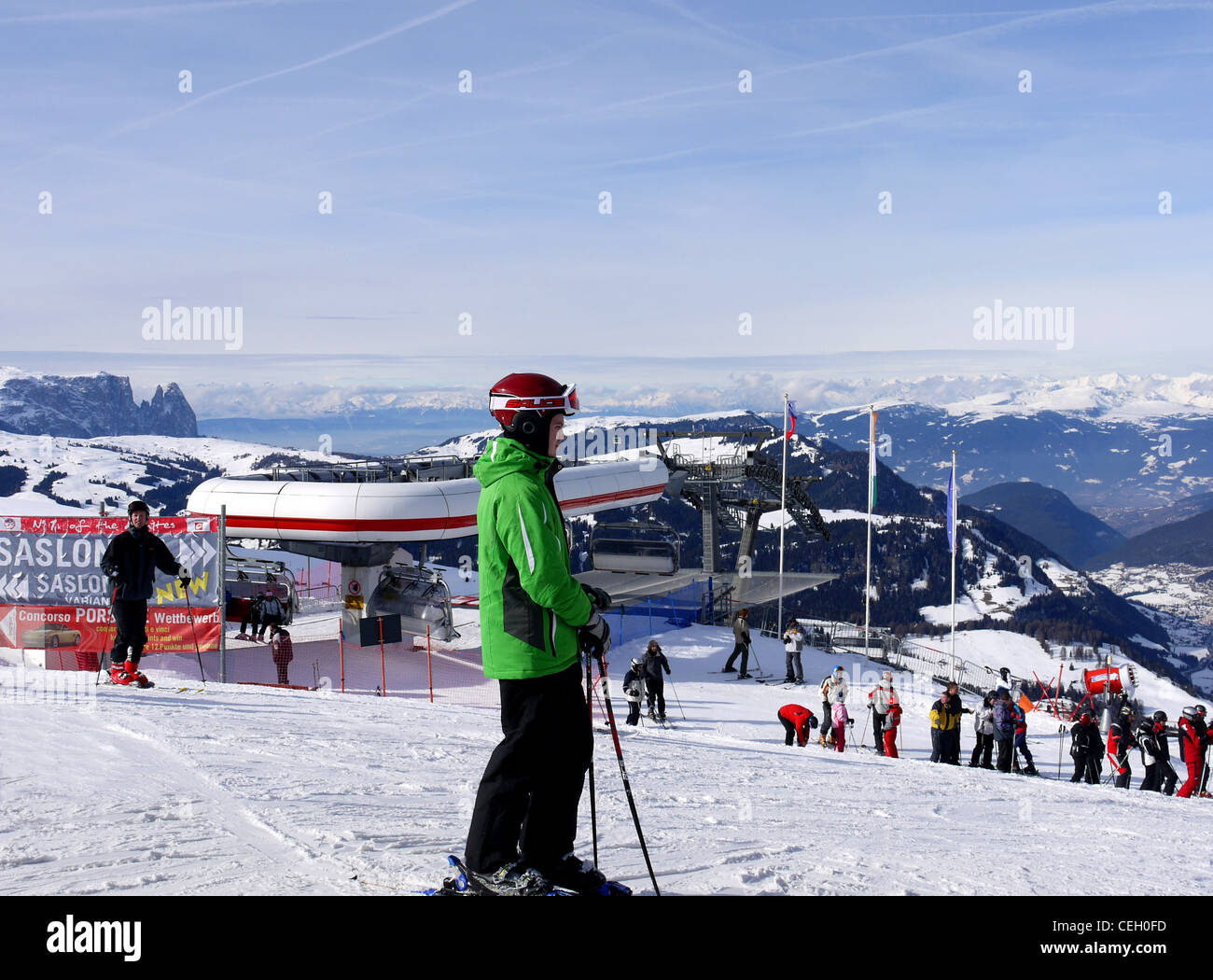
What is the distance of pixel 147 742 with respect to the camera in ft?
21.6

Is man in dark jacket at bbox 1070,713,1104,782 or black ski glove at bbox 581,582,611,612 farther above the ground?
black ski glove at bbox 581,582,611,612

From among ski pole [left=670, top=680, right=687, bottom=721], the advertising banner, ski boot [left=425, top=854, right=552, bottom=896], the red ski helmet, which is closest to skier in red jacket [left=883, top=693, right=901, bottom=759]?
ski pole [left=670, top=680, right=687, bottom=721]

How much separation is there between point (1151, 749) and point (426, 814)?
37.4 ft

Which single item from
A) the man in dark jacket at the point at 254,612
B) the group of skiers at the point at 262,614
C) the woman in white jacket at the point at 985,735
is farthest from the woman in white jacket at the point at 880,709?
the man in dark jacket at the point at 254,612

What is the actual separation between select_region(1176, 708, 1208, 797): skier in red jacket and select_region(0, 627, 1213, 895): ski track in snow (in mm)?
2469

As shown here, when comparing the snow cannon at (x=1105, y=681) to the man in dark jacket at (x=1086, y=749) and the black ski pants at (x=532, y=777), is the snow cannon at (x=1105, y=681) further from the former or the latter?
the black ski pants at (x=532, y=777)

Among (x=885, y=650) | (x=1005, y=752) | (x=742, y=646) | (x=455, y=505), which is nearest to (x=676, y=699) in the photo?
(x=742, y=646)

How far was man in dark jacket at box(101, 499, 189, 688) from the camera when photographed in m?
8.62

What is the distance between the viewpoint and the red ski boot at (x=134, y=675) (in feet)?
31.3

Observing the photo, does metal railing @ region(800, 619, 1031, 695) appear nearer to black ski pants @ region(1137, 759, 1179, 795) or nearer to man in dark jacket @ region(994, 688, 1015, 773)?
black ski pants @ region(1137, 759, 1179, 795)

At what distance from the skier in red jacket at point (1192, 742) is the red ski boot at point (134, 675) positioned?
1298 centimetres
